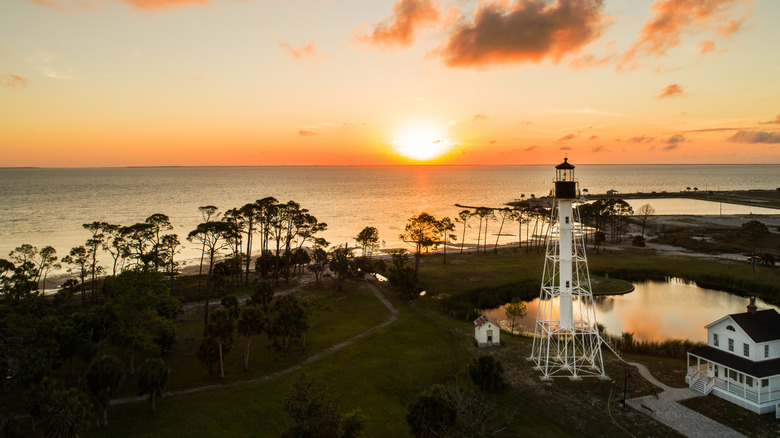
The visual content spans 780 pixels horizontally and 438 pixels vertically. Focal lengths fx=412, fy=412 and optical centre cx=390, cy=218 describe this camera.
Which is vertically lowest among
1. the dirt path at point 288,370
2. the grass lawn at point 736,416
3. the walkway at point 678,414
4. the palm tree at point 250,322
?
the dirt path at point 288,370

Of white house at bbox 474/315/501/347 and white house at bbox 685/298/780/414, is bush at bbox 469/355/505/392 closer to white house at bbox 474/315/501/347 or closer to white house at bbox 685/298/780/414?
white house at bbox 474/315/501/347

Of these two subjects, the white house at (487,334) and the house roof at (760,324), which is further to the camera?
the white house at (487,334)

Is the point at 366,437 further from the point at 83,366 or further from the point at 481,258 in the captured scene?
the point at 481,258

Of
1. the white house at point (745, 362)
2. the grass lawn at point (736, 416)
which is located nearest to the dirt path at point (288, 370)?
the grass lawn at point (736, 416)

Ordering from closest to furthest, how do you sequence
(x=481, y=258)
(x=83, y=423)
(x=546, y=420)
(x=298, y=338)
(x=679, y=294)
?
1. (x=83, y=423)
2. (x=546, y=420)
3. (x=298, y=338)
4. (x=679, y=294)
5. (x=481, y=258)

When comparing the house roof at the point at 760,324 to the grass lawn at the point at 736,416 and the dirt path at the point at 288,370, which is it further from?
the dirt path at the point at 288,370

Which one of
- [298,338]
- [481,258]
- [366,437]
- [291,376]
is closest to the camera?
[366,437]

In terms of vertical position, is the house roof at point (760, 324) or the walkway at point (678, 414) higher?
the house roof at point (760, 324)

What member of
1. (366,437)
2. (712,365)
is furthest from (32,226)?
(712,365)
